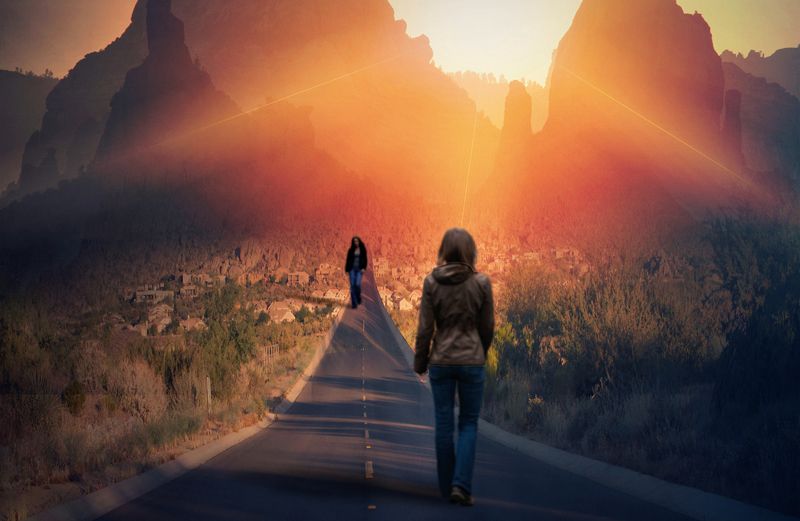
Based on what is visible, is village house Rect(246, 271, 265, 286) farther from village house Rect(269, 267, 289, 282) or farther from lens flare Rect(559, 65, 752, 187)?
lens flare Rect(559, 65, 752, 187)

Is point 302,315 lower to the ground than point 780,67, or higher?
lower

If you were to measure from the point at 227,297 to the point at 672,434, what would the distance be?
41.0m

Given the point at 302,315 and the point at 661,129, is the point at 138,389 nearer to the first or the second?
the point at 302,315

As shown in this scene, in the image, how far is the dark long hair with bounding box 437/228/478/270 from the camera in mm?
8039

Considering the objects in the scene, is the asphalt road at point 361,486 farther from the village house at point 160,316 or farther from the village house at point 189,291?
the village house at point 189,291

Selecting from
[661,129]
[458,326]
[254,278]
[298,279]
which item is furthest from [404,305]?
[458,326]

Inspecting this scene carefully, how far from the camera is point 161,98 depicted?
18488cm

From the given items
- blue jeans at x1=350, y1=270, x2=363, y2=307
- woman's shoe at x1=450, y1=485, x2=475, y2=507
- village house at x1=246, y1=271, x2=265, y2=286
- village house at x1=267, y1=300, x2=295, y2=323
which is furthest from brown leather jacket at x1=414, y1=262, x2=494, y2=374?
village house at x1=246, y1=271, x2=265, y2=286

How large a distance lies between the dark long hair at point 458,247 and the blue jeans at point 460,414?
1.03m

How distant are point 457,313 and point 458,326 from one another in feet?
0.43

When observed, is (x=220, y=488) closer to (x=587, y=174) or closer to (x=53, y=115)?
(x=587, y=174)

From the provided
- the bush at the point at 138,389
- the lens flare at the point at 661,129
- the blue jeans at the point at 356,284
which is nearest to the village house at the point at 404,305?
the lens flare at the point at 661,129

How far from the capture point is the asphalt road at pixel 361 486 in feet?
31.0

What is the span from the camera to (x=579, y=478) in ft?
40.2
